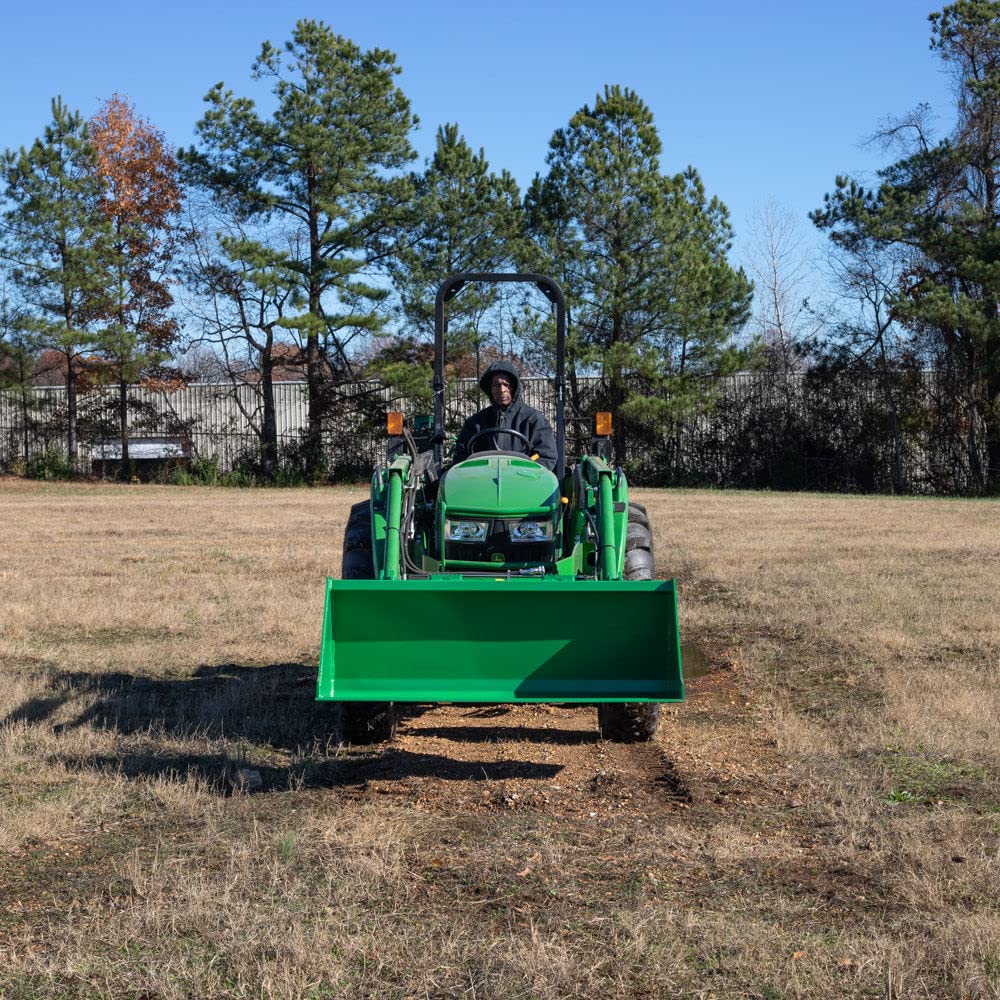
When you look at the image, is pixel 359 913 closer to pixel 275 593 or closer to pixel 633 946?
pixel 633 946

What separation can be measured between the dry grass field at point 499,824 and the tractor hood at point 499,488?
117 centimetres

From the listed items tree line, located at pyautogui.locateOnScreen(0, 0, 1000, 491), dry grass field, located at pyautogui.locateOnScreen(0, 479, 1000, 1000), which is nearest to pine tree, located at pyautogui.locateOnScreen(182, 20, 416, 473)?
tree line, located at pyautogui.locateOnScreen(0, 0, 1000, 491)

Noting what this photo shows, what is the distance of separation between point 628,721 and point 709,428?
2585 cm

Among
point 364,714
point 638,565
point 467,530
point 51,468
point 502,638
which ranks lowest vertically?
point 364,714

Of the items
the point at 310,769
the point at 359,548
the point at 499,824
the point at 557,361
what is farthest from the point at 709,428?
the point at 499,824

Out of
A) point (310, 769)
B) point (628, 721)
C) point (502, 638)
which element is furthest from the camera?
point (628, 721)

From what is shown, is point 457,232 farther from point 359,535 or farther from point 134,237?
point 359,535

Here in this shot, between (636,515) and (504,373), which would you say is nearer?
(504,373)

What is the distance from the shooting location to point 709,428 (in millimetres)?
31359

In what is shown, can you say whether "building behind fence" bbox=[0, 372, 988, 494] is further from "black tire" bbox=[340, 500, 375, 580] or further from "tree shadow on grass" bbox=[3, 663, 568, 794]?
"black tire" bbox=[340, 500, 375, 580]

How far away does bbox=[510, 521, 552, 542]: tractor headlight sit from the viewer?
6.23m

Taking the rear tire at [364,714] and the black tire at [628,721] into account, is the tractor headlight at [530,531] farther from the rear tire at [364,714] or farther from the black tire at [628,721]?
the black tire at [628,721]

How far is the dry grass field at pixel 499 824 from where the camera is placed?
11.6 feet

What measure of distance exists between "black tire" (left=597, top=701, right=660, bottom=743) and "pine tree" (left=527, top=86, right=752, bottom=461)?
75.8ft
